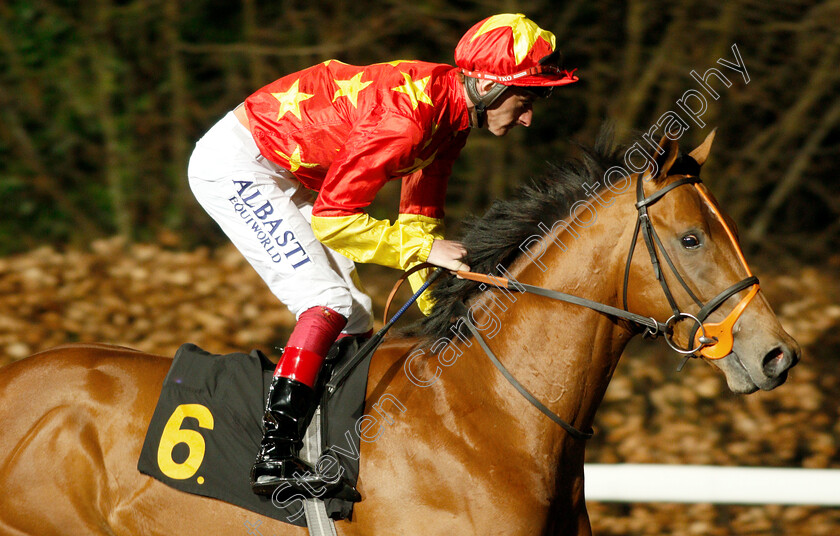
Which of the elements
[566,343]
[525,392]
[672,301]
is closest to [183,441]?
[525,392]

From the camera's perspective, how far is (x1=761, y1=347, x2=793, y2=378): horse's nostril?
2211 millimetres

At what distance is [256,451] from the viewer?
2602mm

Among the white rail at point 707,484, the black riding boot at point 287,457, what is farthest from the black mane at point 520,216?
the white rail at point 707,484

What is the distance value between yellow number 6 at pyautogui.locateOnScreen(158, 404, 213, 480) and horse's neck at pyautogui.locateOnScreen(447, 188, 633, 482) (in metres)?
0.92

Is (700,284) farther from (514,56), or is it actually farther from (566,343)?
(514,56)

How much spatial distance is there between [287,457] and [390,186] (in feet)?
17.6

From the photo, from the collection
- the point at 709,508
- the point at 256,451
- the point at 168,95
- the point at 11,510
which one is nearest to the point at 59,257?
the point at 168,95

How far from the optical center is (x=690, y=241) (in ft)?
7.59

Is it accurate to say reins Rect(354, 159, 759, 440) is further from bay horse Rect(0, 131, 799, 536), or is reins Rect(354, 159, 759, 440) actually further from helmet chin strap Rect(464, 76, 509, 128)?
helmet chin strap Rect(464, 76, 509, 128)

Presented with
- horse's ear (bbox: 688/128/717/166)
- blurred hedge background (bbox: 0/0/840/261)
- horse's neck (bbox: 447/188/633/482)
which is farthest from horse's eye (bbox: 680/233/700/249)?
blurred hedge background (bbox: 0/0/840/261)

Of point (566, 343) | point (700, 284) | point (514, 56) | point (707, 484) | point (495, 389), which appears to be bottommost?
point (707, 484)

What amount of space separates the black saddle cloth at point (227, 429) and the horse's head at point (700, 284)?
0.98 m

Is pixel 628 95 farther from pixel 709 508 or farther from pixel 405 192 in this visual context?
pixel 405 192

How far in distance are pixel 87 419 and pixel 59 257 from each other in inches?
177
